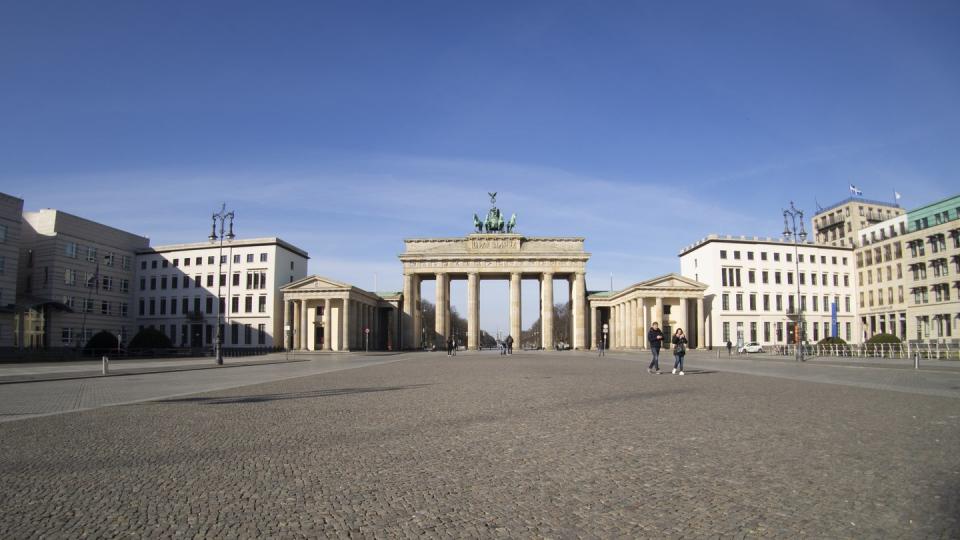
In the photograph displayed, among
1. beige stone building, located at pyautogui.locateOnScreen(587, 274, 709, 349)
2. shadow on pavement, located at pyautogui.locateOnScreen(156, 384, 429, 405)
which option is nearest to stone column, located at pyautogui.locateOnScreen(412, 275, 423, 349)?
beige stone building, located at pyautogui.locateOnScreen(587, 274, 709, 349)

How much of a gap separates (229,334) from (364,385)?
252 feet

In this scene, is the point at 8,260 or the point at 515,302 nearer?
the point at 8,260

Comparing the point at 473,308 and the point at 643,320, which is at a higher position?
the point at 473,308

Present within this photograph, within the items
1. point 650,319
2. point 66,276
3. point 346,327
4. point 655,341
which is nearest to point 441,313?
point 346,327

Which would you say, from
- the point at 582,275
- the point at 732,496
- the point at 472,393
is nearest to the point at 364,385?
the point at 472,393

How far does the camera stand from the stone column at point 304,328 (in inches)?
3425

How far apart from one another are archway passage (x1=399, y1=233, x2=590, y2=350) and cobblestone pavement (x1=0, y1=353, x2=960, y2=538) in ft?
264

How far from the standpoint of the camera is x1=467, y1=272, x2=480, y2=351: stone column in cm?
9356

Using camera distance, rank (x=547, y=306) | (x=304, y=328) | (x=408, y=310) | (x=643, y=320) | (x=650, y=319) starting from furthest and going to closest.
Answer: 1. (x=408, y=310)
2. (x=547, y=306)
3. (x=304, y=328)
4. (x=650, y=319)
5. (x=643, y=320)

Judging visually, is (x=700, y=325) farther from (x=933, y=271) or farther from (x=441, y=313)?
(x=441, y=313)

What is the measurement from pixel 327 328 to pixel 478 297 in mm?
23288

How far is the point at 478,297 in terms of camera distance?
313ft

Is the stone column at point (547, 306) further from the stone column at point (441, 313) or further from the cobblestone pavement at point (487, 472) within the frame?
the cobblestone pavement at point (487, 472)

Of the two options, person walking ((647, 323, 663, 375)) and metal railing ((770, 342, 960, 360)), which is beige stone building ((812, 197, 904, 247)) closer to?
metal railing ((770, 342, 960, 360))
